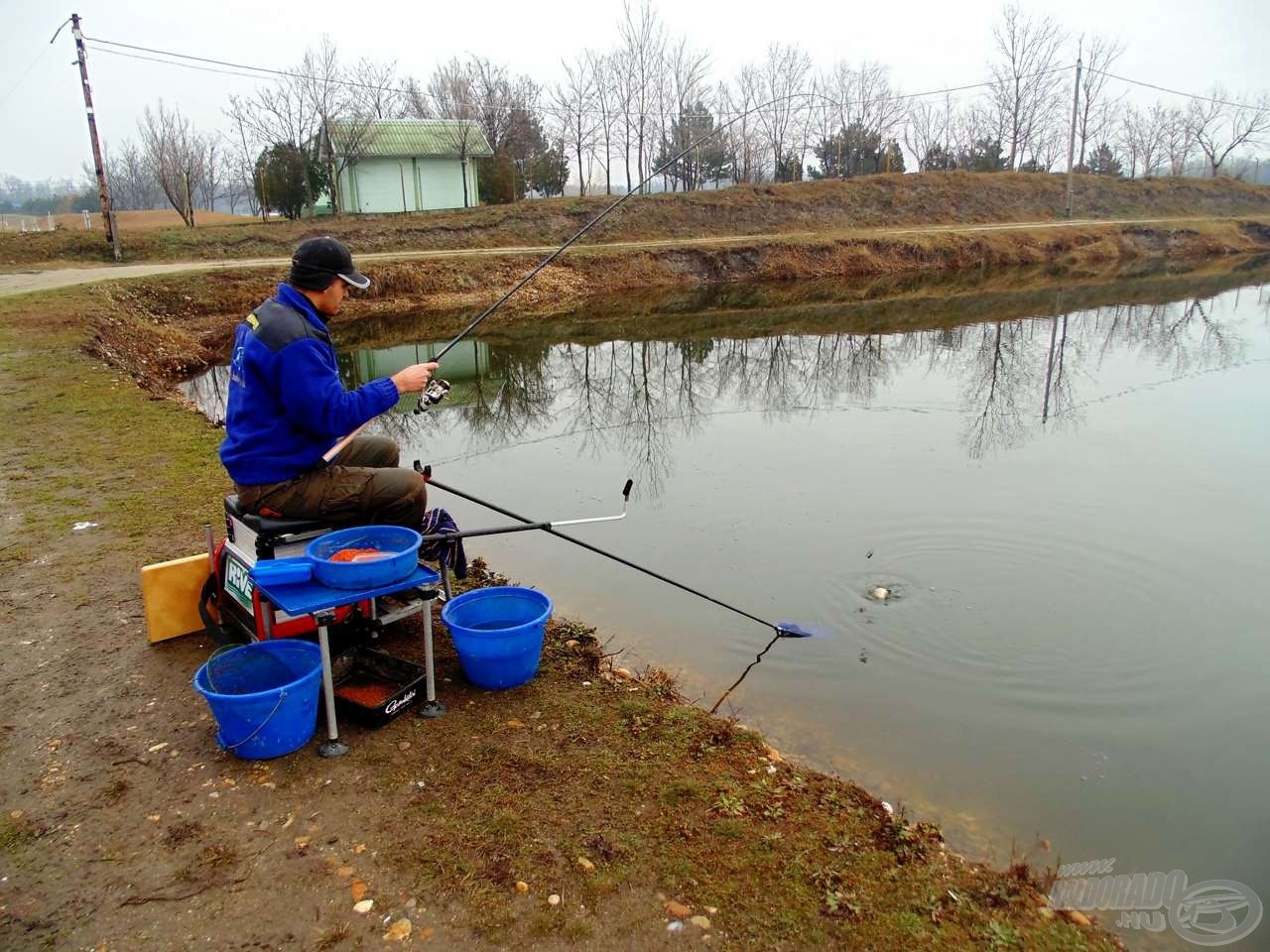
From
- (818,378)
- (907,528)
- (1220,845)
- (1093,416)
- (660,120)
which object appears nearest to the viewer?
(1220,845)

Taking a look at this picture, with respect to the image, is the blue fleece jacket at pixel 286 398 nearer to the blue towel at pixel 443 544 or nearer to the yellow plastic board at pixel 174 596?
the blue towel at pixel 443 544

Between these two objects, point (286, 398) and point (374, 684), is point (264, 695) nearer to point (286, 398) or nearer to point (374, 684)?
point (374, 684)

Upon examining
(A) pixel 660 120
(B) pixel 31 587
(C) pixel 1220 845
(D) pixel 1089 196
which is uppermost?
(A) pixel 660 120

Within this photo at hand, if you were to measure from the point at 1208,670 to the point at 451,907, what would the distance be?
401 cm

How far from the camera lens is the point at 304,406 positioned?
337cm

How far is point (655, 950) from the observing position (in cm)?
243

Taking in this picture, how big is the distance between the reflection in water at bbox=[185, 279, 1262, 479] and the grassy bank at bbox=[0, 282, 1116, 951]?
404 cm

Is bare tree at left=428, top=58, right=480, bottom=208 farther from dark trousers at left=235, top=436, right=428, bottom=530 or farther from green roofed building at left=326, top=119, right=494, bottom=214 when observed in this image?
dark trousers at left=235, top=436, right=428, bottom=530

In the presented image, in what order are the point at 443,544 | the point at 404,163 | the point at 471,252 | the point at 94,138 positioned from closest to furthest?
the point at 443,544, the point at 94,138, the point at 471,252, the point at 404,163

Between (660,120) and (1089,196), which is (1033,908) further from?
(1089,196)

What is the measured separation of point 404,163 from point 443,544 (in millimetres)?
31717

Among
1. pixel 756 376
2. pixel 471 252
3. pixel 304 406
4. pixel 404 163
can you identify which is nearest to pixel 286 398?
pixel 304 406

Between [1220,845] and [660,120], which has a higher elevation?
[660,120]

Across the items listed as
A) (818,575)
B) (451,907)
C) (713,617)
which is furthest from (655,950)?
(818,575)
